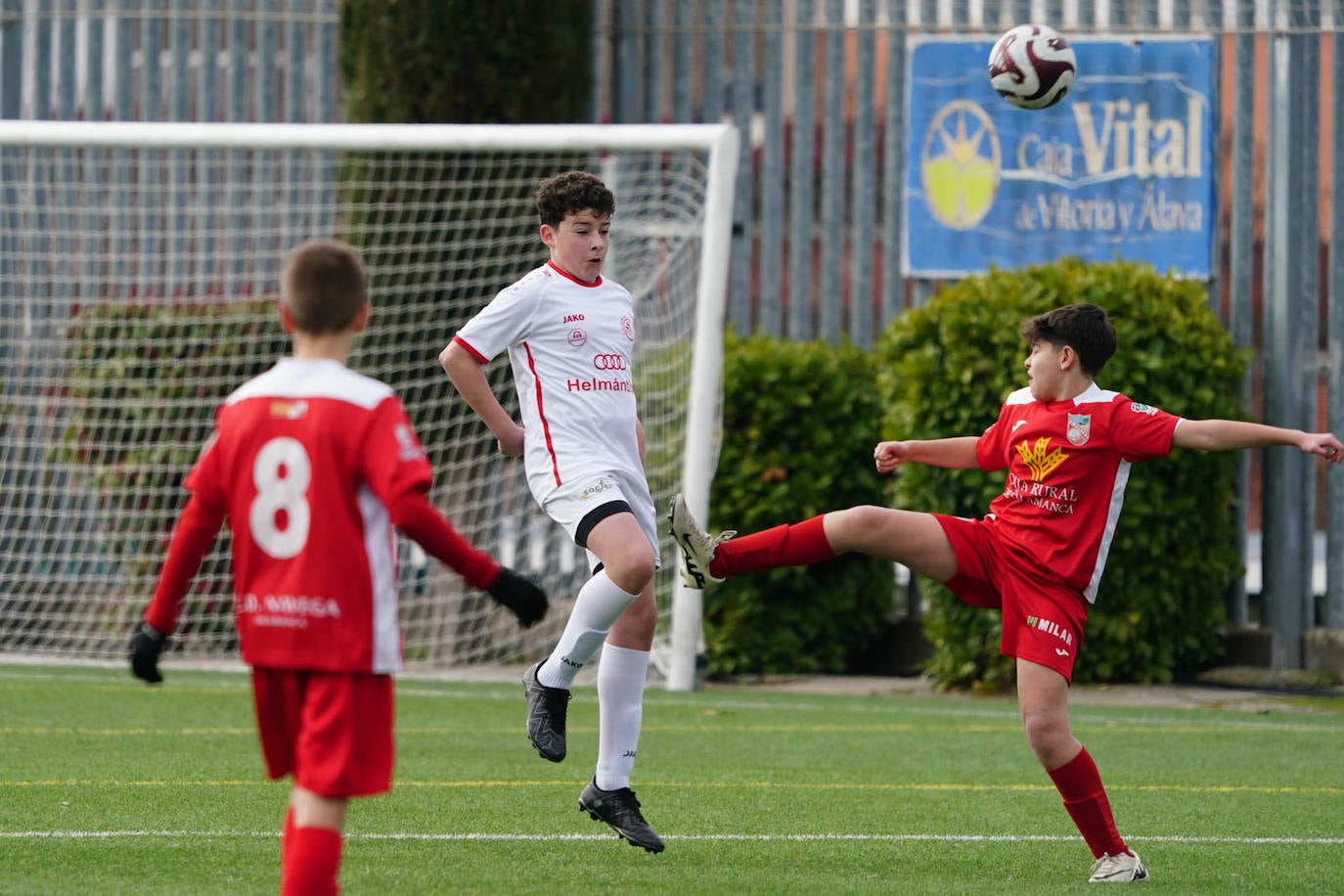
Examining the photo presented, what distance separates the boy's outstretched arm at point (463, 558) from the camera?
3.51 metres

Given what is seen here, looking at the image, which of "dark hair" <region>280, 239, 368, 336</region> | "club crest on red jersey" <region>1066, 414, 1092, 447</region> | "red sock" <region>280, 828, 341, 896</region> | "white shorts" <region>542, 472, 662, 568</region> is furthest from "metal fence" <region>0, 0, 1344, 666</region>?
"red sock" <region>280, 828, 341, 896</region>

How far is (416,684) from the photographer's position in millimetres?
10258

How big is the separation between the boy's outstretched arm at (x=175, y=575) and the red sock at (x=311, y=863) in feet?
1.63

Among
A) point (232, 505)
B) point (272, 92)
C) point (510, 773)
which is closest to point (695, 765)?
point (510, 773)

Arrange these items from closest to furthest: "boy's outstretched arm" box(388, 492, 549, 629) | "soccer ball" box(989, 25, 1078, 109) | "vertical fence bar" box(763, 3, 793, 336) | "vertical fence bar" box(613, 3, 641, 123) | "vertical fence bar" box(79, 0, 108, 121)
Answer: "boy's outstretched arm" box(388, 492, 549, 629), "soccer ball" box(989, 25, 1078, 109), "vertical fence bar" box(763, 3, 793, 336), "vertical fence bar" box(613, 3, 641, 123), "vertical fence bar" box(79, 0, 108, 121)

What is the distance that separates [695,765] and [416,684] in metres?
3.47

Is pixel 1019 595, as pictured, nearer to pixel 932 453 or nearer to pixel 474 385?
pixel 932 453

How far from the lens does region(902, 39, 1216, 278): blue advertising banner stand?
36.2 feet

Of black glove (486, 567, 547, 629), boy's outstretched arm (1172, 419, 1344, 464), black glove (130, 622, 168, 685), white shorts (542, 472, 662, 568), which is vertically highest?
boy's outstretched arm (1172, 419, 1344, 464)

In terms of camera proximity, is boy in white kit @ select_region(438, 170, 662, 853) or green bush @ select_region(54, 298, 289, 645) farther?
green bush @ select_region(54, 298, 289, 645)

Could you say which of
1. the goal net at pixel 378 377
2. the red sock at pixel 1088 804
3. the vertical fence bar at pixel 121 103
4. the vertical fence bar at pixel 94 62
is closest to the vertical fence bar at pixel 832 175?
the goal net at pixel 378 377

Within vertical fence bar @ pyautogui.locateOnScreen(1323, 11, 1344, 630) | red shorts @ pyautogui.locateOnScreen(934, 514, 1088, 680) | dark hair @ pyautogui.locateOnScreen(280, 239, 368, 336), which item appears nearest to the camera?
dark hair @ pyautogui.locateOnScreen(280, 239, 368, 336)

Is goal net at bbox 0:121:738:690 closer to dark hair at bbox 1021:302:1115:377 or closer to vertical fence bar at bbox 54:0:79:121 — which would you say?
vertical fence bar at bbox 54:0:79:121

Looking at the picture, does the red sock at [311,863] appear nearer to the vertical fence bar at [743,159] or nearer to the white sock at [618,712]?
the white sock at [618,712]
